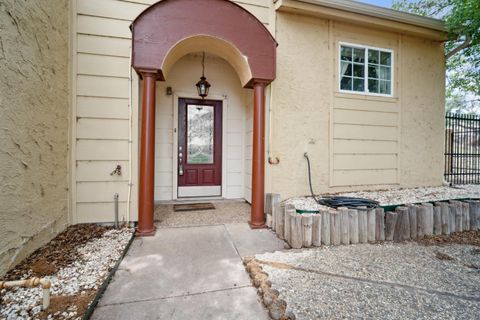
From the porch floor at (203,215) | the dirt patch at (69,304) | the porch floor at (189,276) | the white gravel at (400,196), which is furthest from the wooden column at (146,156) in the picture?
the white gravel at (400,196)

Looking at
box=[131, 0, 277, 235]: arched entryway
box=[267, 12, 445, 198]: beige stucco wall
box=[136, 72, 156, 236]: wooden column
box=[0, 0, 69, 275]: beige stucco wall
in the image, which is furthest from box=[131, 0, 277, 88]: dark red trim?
box=[0, 0, 69, 275]: beige stucco wall

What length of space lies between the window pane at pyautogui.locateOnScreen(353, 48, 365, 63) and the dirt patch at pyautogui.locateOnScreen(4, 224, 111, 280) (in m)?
5.45

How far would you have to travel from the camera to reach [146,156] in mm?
3090

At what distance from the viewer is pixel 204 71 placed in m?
5.01

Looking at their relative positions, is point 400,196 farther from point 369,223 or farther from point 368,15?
point 368,15

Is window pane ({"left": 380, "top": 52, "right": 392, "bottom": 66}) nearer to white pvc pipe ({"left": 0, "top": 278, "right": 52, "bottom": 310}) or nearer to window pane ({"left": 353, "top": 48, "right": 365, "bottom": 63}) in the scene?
window pane ({"left": 353, "top": 48, "right": 365, "bottom": 63})

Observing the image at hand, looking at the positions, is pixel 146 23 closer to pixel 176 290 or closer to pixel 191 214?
pixel 191 214

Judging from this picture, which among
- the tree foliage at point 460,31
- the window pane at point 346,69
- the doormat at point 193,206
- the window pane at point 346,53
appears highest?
the tree foliage at point 460,31

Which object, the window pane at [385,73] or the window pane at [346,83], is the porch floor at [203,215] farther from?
the window pane at [385,73]

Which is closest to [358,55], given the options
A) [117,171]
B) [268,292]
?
[268,292]

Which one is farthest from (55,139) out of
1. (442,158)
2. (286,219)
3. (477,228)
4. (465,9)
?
(442,158)

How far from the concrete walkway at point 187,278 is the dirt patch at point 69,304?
11cm

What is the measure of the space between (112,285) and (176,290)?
0.60 m

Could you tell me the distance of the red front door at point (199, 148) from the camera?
16.2 ft
